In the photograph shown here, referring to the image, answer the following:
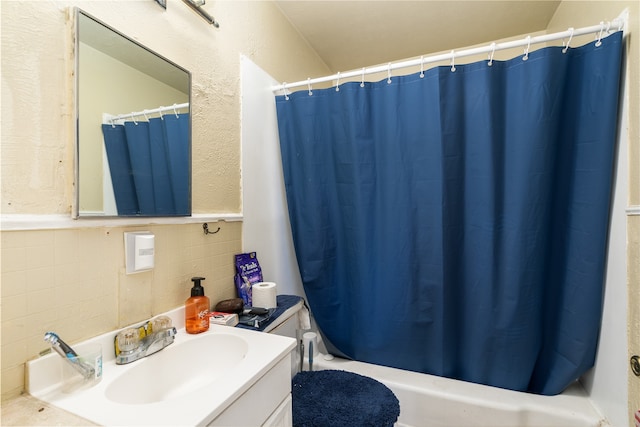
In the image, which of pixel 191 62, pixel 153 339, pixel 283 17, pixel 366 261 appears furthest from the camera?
pixel 283 17

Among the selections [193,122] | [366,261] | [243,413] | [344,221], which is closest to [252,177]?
[193,122]

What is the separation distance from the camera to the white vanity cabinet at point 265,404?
0.64 metres

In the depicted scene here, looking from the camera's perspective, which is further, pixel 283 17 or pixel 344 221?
pixel 283 17

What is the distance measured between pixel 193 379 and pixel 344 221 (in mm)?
979

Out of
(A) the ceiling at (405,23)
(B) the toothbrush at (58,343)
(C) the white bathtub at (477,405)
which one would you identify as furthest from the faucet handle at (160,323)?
(A) the ceiling at (405,23)

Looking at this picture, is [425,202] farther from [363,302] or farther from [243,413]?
[243,413]

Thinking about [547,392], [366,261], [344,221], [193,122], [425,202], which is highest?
[193,122]

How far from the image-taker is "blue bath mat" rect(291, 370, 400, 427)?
3.45ft

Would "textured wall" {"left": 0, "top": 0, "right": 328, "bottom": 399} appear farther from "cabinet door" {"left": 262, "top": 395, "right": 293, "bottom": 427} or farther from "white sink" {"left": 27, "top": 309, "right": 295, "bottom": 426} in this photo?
"cabinet door" {"left": 262, "top": 395, "right": 293, "bottom": 427}

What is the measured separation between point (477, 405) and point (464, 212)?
853 millimetres

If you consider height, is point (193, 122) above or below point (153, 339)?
above

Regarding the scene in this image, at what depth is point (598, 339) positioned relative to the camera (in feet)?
3.89

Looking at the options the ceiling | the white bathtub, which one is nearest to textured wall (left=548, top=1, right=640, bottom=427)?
the white bathtub

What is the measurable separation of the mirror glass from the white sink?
1.24ft
